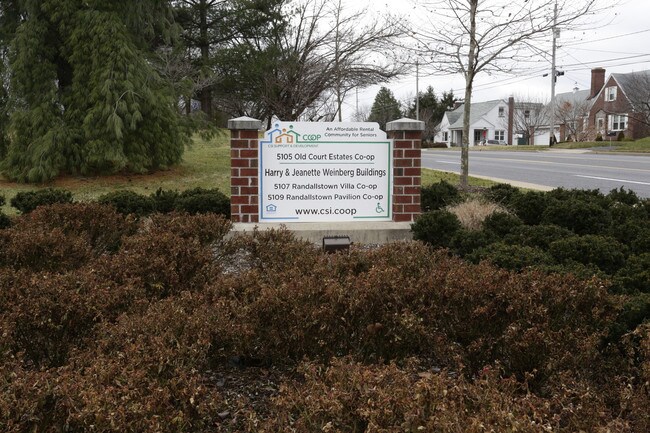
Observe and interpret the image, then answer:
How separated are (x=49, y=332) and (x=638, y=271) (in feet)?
12.2

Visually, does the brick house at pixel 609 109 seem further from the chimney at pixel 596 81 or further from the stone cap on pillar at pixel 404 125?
the stone cap on pillar at pixel 404 125

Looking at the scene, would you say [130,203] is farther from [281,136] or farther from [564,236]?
[564,236]

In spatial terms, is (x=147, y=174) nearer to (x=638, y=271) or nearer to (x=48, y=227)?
(x=48, y=227)

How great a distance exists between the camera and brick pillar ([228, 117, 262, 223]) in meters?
7.41

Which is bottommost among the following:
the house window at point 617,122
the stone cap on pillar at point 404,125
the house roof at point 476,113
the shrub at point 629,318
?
the shrub at point 629,318

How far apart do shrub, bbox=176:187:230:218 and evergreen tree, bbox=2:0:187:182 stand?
6.17 m

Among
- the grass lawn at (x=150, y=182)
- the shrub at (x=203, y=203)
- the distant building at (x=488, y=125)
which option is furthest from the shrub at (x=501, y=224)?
the distant building at (x=488, y=125)

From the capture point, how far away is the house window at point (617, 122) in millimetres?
58781

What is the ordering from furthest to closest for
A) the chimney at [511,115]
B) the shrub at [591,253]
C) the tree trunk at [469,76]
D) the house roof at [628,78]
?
1. the chimney at [511,115]
2. the house roof at [628,78]
3. the tree trunk at [469,76]
4. the shrub at [591,253]

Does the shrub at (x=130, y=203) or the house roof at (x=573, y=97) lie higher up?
the house roof at (x=573, y=97)

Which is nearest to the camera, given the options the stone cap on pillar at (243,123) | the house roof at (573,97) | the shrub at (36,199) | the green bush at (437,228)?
the green bush at (437,228)

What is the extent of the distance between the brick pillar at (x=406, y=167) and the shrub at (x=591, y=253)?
2870 millimetres

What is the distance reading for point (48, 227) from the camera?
17.9ft

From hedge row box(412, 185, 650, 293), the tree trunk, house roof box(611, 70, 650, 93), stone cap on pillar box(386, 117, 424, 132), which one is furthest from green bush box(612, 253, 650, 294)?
house roof box(611, 70, 650, 93)
